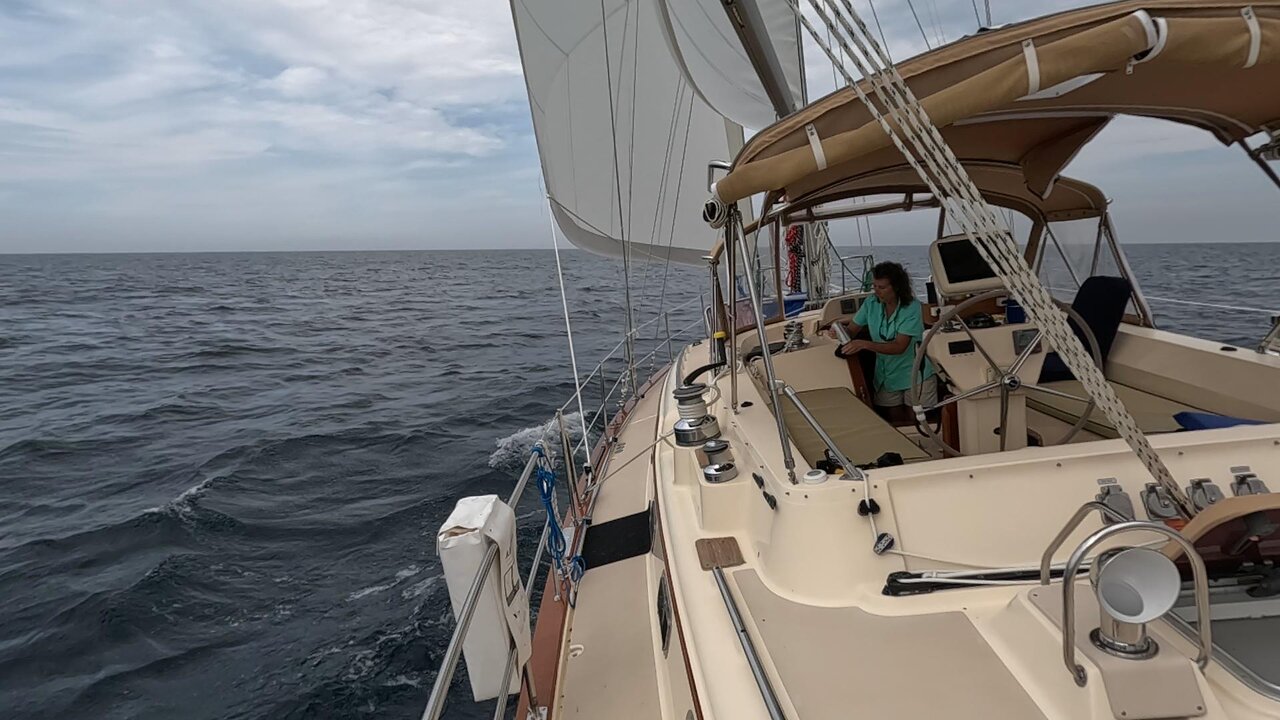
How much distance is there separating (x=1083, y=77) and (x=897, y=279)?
2.41 meters

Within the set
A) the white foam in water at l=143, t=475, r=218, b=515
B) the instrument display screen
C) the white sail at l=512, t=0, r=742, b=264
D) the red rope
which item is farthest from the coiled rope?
the red rope

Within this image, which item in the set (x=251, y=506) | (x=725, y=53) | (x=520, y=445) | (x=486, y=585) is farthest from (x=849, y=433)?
(x=251, y=506)

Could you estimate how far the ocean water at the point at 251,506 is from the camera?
478 centimetres

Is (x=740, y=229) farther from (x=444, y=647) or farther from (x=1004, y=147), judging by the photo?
(x=444, y=647)

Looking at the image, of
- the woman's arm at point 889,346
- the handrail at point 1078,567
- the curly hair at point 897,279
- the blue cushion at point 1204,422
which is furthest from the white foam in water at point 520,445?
the handrail at point 1078,567

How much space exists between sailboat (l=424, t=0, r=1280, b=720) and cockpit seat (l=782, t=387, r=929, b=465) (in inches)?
1.0

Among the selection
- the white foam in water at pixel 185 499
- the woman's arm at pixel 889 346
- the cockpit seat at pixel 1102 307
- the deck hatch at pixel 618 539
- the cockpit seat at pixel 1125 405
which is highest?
the cockpit seat at pixel 1102 307

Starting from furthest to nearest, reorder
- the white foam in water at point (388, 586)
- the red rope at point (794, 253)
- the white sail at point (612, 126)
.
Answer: the red rope at point (794, 253) → the white sail at point (612, 126) → the white foam in water at point (388, 586)

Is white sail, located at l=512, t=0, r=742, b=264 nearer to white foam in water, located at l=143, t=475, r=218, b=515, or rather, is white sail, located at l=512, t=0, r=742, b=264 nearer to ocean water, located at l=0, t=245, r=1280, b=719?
ocean water, located at l=0, t=245, r=1280, b=719

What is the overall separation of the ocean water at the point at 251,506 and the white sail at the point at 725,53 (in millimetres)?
2223

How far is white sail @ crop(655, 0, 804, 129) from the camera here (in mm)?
6410

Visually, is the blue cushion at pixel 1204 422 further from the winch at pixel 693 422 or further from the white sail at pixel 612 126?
the white sail at pixel 612 126

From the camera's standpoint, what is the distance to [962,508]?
6.91ft

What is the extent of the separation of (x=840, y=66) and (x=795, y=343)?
3326 millimetres
